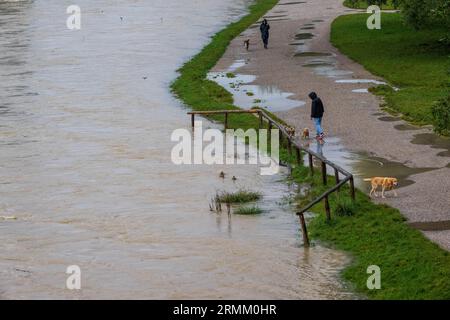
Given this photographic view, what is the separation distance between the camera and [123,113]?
152ft

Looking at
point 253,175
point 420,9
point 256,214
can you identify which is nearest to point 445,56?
point 420,9

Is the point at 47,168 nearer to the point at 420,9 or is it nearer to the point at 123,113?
the point at 123,113

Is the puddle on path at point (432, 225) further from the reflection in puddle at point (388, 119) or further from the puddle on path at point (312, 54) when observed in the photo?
the puddle on path at point (312, 54)

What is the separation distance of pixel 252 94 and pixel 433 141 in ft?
44.3

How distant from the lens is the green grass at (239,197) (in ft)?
102

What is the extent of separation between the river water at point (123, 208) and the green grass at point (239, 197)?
0.51 m

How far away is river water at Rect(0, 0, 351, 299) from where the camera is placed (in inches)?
960

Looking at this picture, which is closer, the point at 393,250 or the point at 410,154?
the point at 393,250

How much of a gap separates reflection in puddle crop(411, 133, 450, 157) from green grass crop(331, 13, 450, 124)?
7.15ft

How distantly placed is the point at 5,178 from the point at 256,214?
10180mm
